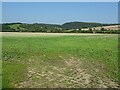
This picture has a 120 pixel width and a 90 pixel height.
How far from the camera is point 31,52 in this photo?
3173 cm

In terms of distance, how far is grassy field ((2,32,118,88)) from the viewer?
72.4ft

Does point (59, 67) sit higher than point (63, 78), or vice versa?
point (59, 67)

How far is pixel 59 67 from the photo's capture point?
26.4m

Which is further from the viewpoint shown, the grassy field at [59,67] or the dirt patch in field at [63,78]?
the grassy field at [59,67]

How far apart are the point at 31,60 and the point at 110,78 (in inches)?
333

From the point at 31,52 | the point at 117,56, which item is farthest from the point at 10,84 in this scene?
the point at 117,56

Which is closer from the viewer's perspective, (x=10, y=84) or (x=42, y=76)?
(x=10, y=84)

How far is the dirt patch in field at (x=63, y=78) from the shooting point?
2158 cm

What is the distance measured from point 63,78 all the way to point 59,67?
3.39 metres

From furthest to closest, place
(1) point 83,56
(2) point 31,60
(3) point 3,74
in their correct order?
(1) point 83,56 → (2) point 31,60 → (3) point 3,74

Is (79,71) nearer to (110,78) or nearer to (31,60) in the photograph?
(110,78)

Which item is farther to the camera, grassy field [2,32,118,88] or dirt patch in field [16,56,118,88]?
grassy field [2,32,118,88]

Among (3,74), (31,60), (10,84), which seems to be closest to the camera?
(10,84)

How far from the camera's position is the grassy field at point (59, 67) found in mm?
22062
